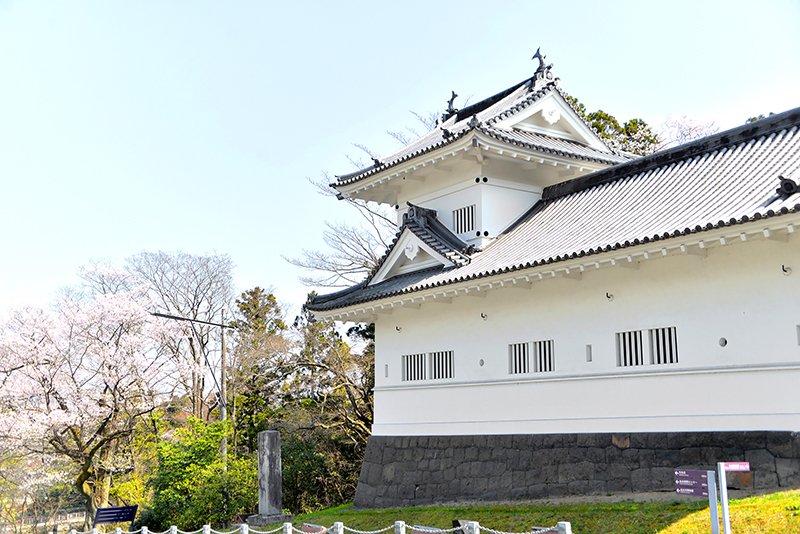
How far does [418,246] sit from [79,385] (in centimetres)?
1491

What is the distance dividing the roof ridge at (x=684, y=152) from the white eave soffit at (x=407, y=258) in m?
3.25

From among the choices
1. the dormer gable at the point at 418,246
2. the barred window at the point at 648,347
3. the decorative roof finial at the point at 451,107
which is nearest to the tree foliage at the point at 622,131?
the decorative roof finial at the point at 451,107

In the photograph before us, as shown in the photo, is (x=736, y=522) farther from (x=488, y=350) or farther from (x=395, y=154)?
(x=395, y=154)

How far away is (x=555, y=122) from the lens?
69.5 feet

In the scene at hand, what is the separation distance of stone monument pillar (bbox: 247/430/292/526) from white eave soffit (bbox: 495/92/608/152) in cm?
976

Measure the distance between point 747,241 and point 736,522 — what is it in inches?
173

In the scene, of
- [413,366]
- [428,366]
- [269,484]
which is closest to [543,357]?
→ [428,366]

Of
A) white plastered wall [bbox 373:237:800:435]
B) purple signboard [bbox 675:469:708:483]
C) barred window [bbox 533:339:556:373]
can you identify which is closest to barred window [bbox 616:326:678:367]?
white plastered wall [bbox 373:237:800:435]

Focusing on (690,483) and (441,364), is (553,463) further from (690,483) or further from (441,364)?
(690,483)

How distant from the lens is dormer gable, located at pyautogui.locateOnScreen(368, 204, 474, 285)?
1889cm

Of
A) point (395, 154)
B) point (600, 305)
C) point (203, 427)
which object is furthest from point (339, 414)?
point (600, 305)

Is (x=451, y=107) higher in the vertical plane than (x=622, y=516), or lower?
higher

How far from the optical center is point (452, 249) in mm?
18609

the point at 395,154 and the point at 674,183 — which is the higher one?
the point at 395,154
